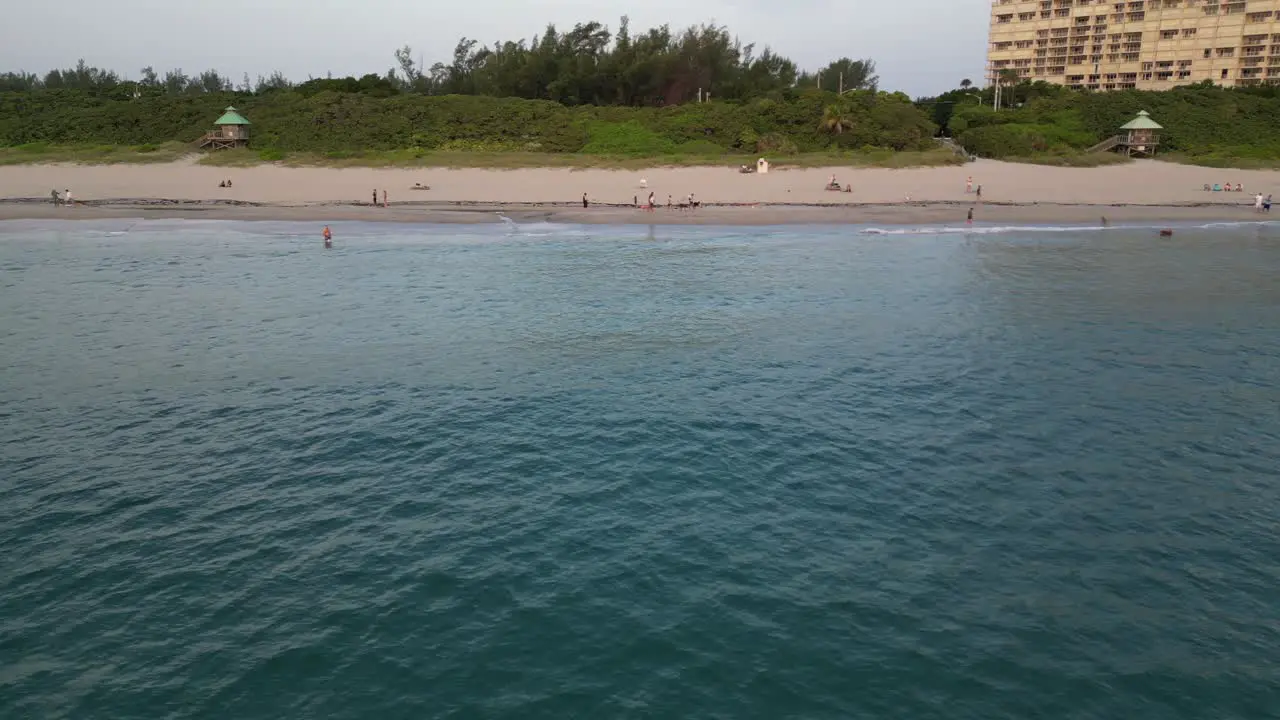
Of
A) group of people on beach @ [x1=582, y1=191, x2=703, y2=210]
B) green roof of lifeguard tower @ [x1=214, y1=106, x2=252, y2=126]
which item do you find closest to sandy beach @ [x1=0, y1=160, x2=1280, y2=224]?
group of people on beach @ [x1=582, y1=191, x2=703, y2=210]

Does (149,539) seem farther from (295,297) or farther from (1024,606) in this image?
(295,297)

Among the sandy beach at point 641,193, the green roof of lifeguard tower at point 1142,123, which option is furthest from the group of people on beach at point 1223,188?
the green roof of lifeguard tower at point 1142,123

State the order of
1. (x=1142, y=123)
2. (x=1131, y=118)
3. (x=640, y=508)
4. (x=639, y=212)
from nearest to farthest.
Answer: (x=640, y=508) → (x=639, y=212) → (x=1142, y=123) → (x=1131, y=118)

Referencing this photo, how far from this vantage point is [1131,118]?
8869 cm

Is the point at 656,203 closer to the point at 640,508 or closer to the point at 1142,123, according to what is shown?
the point at 1142,123

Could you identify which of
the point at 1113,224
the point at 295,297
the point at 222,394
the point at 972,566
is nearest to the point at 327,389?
the point at 222,394

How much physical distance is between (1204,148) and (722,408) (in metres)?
80.4

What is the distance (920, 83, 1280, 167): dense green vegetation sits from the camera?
266ft

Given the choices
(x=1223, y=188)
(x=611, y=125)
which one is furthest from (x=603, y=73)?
(x=1223, y=188)

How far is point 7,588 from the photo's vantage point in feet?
50.1

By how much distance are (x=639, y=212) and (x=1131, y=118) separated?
180 feet

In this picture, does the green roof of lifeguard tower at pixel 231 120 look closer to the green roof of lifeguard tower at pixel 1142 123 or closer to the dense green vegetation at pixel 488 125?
the dense green vegetation at pixel 488 125

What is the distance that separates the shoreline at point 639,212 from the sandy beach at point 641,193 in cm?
14

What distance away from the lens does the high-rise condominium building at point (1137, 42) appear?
146125 mm
